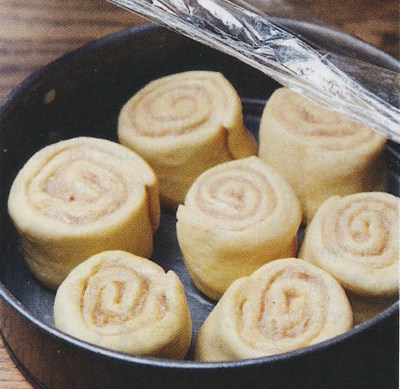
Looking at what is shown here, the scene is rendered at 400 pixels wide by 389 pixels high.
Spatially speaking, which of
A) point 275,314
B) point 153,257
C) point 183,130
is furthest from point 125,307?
point 183,130

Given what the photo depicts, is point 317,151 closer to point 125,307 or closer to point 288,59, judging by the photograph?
point 288,59

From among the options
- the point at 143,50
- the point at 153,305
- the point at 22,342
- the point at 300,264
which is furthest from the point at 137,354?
the point at 143,50

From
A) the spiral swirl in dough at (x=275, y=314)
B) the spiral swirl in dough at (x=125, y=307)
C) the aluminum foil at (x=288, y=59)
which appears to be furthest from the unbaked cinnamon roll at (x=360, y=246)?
the spiral swirl in dough at (x=125, y=307)

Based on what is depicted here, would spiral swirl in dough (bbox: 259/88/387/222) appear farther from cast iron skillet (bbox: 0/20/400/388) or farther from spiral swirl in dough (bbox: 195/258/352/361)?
spiral swirl in dough (bbox: 195/258/352/361)

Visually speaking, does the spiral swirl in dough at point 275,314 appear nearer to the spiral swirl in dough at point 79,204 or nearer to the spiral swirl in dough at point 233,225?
the spiral swirl in dough at point 233,225

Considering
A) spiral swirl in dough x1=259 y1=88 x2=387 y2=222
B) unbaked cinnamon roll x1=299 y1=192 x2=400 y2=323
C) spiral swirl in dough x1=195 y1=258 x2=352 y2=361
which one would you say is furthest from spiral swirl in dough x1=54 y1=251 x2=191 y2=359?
spiral swirl in dough x1=259 y1=88 x2=387 y2=222

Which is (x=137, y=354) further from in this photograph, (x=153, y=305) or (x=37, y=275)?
(x=37, y=275)
